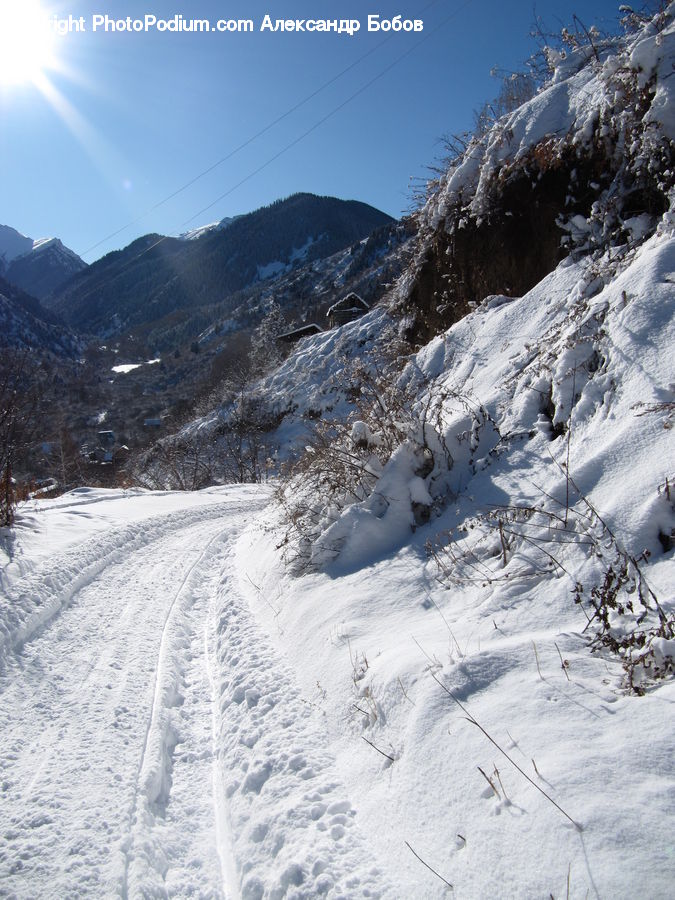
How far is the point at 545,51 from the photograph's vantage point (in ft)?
29.0

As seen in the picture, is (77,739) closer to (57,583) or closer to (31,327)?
(57,583)

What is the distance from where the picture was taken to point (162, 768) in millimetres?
3199

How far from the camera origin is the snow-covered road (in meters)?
2.43

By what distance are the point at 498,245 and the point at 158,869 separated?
33.3 feet

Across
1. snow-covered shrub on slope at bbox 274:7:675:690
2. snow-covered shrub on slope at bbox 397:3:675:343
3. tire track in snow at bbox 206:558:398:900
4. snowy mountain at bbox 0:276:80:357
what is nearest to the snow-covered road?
tire track in snow at bbox 206:558:398:900

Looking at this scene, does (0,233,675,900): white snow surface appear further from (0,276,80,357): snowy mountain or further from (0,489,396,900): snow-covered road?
(0,276,80,357): snowy mountain

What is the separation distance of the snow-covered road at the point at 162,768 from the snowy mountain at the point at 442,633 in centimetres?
2

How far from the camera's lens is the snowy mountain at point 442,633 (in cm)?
219

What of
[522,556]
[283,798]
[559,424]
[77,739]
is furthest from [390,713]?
[559,424]

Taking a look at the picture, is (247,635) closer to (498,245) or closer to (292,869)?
(292,869)

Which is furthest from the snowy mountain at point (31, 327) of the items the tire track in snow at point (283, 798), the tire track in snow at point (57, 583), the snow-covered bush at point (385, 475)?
the tire track in snow at point (283, 798)

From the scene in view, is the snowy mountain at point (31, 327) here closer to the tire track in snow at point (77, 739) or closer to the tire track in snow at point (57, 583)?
the tire track in snow at point (57, 583)

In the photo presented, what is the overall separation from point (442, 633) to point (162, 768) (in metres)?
2.11

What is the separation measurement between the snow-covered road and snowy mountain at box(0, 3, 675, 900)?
18mm
